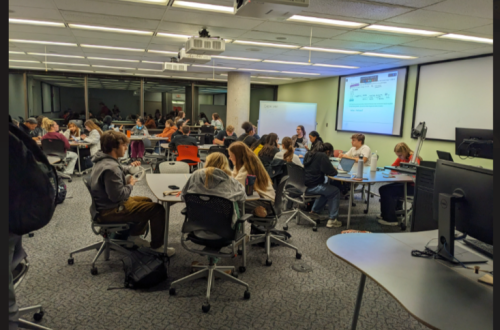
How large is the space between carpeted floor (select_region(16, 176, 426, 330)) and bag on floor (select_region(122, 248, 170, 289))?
0.07 m

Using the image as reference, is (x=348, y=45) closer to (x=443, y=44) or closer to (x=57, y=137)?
(x=443, y=44)

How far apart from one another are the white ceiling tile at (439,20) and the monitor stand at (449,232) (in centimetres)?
310

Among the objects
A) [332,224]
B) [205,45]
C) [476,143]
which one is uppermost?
[205,45]

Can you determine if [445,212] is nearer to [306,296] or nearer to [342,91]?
[306,296]

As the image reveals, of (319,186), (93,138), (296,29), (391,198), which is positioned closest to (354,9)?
(296,29)

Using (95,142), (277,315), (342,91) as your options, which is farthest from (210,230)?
(342,91)

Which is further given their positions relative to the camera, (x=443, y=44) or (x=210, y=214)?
(x=443, y=44)

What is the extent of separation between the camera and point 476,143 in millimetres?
3770

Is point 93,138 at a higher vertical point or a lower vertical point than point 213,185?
higher

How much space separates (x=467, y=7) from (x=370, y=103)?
5.62 meters

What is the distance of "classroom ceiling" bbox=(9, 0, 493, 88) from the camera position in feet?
13.1

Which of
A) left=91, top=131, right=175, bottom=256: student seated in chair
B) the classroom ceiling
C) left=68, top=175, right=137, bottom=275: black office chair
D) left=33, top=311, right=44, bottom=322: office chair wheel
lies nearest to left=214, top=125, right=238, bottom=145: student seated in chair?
the classroom ceiling

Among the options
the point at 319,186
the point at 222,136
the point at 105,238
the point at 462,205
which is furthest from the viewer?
the point at 222,136

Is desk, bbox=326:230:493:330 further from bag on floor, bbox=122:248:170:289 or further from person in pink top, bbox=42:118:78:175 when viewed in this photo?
person in pink top, bbox=42:118:78:175
